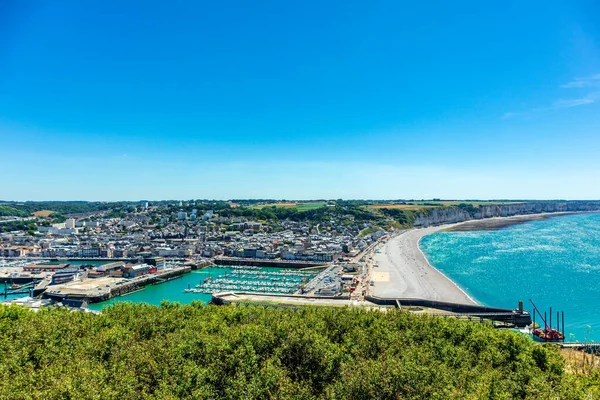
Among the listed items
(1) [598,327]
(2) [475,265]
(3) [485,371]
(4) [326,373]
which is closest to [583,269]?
(2) [475,265]

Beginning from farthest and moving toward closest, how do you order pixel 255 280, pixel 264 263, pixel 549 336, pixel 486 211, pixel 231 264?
1. pixel 486 211
2. pixel 231 264
3. pixel 264 263
4. pixel 255 280
5. pixel 549 336

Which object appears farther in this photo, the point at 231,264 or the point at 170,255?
the point at 170,255

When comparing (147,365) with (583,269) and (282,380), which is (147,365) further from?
(583,269)

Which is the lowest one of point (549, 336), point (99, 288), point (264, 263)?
point (99, 288)

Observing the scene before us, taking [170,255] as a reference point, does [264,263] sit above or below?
below

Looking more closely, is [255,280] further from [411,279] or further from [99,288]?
[411,279]

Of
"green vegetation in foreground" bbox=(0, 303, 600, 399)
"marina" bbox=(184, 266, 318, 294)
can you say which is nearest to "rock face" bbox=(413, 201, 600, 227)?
"marina" bbox=(184, 266, 318, 294)

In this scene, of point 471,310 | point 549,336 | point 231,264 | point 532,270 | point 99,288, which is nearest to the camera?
point 549,336

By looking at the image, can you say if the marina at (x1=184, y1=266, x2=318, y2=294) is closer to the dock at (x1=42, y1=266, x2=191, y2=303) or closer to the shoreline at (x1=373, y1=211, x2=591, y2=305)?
the dock at (x1=42, y1=266, x2=191, y2=303)

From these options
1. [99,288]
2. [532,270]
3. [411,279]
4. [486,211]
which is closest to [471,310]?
[411,279]
